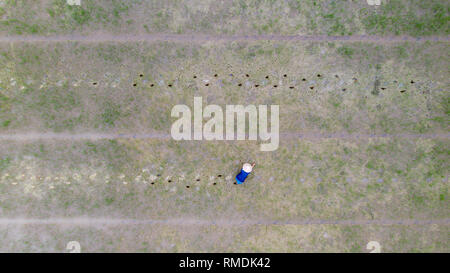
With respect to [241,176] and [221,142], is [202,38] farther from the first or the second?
[241,176]

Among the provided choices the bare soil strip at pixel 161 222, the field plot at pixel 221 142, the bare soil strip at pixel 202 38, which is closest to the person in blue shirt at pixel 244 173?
the field plot at pixel 221 142

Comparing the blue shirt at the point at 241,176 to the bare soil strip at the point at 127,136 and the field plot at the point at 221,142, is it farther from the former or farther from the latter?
the bare soil strip at the point at 127,136

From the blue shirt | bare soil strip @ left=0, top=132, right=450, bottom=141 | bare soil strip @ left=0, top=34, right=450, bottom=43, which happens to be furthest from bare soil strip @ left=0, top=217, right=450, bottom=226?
bare soil strip @ left=0, top=34, right=450, bottom=43

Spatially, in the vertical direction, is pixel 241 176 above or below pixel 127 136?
below

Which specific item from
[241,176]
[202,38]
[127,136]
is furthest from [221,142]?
[202,38]

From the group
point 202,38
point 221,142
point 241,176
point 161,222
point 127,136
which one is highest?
point 202,38
